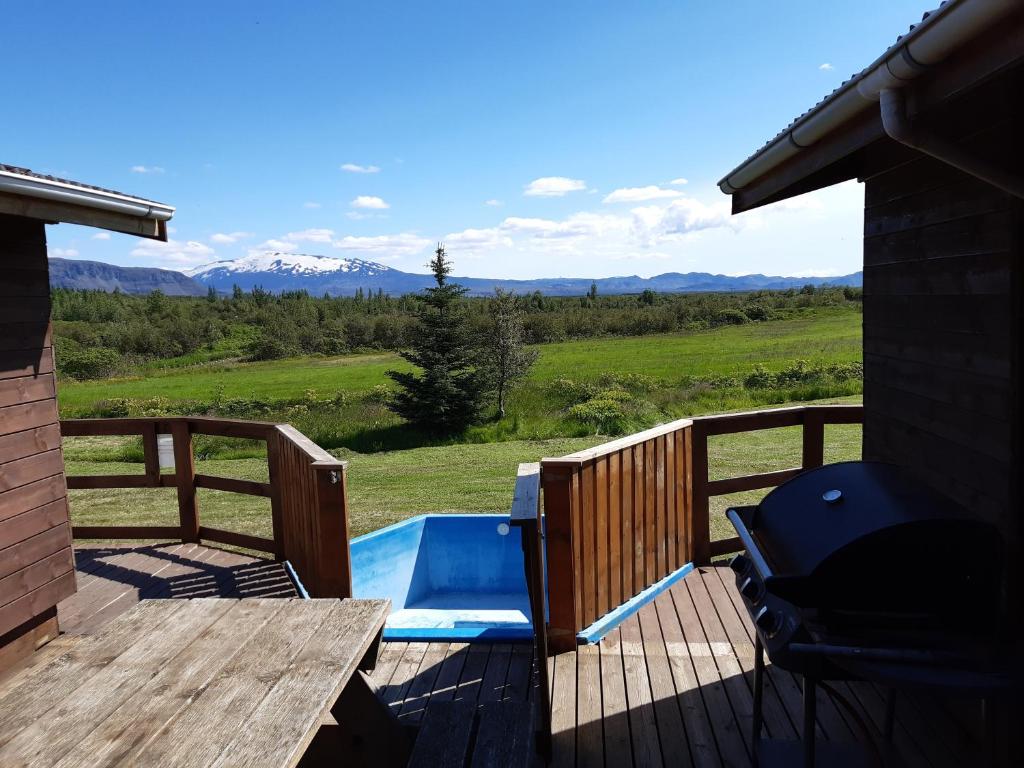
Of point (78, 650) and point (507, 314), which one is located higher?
point (507, 314)

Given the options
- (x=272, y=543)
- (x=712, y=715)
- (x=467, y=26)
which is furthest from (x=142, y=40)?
(x=712, y=715)

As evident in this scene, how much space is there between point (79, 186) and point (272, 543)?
292cm

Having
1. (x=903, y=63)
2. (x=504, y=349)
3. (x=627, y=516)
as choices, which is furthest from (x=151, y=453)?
(x=504, y=349)

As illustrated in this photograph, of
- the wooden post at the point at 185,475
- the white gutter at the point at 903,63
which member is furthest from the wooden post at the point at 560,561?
the wooden post at the point at 185,475

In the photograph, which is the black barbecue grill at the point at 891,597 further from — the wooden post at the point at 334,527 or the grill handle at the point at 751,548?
the wooden post at the point at 334,527

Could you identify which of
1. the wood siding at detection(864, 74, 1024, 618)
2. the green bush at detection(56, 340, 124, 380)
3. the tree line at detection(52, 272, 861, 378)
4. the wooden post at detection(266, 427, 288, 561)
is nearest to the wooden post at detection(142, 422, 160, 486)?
the wooden post at detection(266, 427, 288, 561)

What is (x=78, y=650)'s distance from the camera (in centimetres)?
203

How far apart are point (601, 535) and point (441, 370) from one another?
11522mm

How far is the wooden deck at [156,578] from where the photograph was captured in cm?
448

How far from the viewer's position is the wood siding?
7.49 feet

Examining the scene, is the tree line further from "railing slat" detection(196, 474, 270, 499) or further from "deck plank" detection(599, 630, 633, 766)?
"deck plank" detection(599, 630, 633, 766)

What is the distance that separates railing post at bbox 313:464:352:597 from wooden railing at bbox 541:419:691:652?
104cm

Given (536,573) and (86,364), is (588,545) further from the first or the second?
(86,364)

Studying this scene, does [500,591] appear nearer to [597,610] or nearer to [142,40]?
[597,610]
